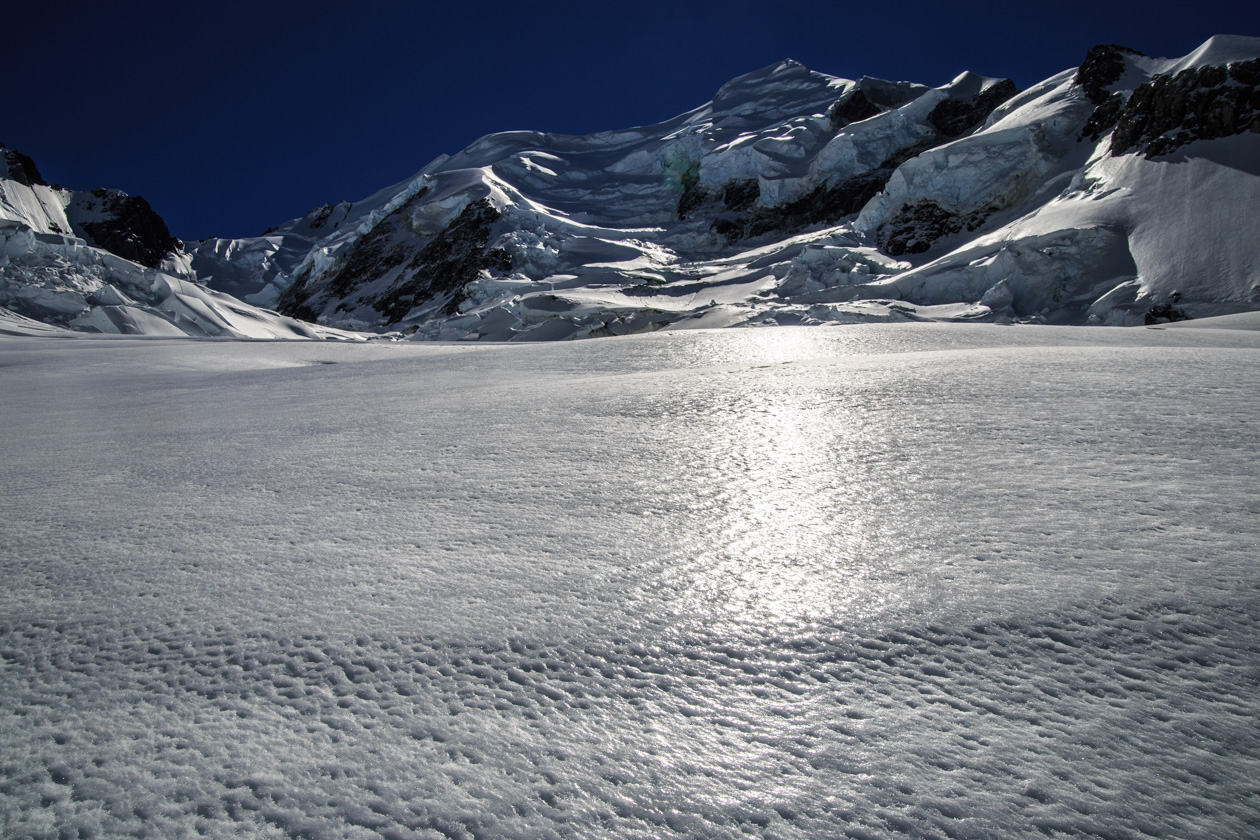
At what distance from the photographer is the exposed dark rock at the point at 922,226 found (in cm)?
2245

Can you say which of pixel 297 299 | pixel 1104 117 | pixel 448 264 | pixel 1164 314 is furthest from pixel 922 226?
pixel 297 299

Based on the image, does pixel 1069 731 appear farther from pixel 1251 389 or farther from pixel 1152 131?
pixel 1152 131

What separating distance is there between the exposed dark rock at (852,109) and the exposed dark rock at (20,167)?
5099 centimetres

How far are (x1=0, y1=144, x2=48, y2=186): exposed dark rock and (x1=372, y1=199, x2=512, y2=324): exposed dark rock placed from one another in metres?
24.9

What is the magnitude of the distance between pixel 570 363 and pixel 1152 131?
19.9 m

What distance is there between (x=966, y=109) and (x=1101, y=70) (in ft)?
28.0

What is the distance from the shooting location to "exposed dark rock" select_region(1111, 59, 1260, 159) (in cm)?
1545

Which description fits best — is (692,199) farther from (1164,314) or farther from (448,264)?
(1164,314)

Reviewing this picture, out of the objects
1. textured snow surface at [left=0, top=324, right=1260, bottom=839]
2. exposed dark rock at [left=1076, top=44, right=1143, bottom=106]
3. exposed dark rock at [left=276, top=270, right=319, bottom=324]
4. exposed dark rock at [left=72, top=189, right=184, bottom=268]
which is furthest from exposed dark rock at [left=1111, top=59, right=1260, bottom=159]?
exposed dark rock at [left=72, top=189, right=184, bottom=268]

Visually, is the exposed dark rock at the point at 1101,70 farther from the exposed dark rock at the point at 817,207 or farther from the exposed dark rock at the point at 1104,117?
the exposed dark rock at the point at 817,207

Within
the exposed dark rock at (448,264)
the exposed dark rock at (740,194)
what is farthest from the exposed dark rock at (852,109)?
the exposed dark rock at (448,264)

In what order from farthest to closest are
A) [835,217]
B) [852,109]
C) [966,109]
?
[852,109]
[835,217]
[966,109]

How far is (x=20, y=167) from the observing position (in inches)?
1644

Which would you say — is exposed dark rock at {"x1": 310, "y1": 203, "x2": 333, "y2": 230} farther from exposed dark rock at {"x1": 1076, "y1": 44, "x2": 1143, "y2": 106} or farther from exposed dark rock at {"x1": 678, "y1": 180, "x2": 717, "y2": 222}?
exposed dark rock at {"x1": 1076, "y1": 44, "x2": 1143, "y2": 106}
